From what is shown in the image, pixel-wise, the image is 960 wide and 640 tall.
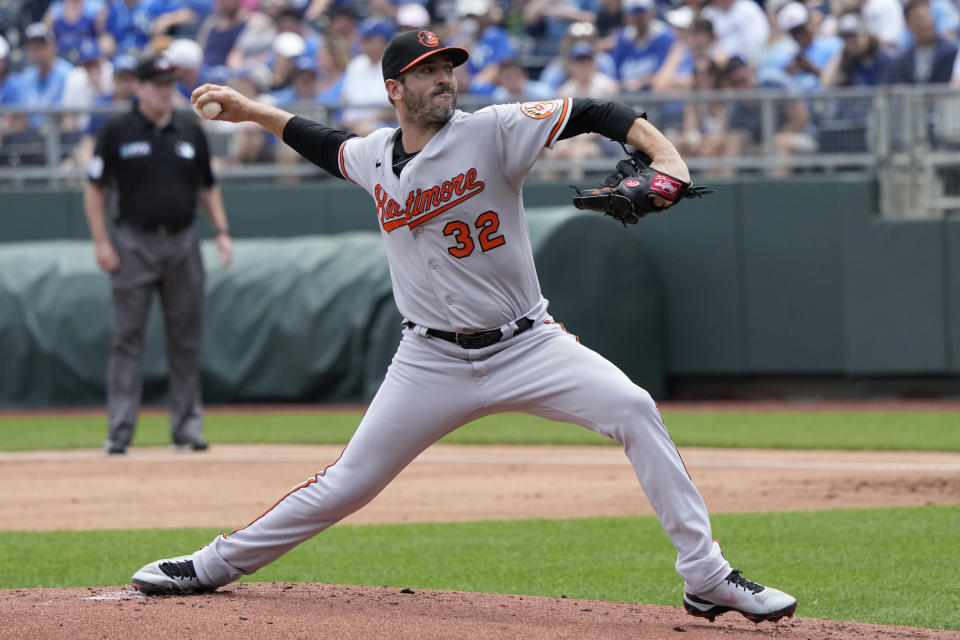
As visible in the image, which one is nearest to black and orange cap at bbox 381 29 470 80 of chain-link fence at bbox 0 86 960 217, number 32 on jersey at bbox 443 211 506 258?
number 32 on jersey at bbox 443 211 506 258

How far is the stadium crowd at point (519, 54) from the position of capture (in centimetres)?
1233

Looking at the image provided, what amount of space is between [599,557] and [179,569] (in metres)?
1.93

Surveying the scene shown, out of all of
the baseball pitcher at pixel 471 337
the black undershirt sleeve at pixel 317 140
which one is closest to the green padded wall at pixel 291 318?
the black undershirt sleeve at pixel 317 140

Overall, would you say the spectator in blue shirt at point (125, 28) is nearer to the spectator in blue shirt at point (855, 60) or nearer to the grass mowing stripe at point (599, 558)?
the spectator in blue shirt at point (855, 60)

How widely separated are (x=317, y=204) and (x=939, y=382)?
5.91 meters

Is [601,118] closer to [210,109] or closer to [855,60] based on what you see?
[210,109]

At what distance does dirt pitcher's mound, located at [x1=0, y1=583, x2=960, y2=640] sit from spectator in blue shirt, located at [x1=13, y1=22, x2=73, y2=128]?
11.7 m

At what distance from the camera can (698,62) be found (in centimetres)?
1306

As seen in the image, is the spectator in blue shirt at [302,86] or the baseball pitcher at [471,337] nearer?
the baseball pitcher at [471,337]

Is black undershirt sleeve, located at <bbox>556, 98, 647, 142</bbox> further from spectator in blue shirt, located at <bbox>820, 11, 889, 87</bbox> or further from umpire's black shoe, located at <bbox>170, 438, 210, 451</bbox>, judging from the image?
spectator in blue shirt, located at <bbox>820, 11, 889, 87</bbox>

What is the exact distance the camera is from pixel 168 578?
16.0 feet

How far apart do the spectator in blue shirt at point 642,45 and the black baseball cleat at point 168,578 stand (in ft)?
32.5

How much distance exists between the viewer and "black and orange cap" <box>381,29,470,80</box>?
4582 mm

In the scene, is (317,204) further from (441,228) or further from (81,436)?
(441,228)
